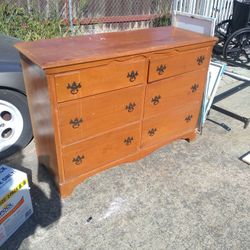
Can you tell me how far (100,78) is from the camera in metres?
2.04

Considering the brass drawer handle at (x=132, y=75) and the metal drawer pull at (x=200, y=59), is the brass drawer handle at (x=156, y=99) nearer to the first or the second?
the brass drawer handle at (x=132, y=75)

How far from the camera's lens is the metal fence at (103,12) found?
5332mm

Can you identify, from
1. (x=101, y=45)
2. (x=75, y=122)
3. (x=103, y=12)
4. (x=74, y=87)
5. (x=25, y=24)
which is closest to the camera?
(x=74, y=87)

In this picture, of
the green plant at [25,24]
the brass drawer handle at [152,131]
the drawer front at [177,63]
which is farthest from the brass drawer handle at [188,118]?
the green plant at [25,24]

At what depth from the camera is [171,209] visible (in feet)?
7.64

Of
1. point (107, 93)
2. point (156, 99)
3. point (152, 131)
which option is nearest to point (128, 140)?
point (152, 131)

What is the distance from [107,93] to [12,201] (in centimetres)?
102

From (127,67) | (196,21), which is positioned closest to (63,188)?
(127,67)

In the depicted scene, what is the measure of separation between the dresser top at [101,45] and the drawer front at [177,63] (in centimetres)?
9

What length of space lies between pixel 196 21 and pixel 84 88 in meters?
1.48

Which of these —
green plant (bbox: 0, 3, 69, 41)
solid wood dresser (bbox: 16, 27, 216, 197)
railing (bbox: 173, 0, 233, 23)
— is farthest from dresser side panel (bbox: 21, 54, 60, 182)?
railing (bbox: 173, 0, 233, 23)

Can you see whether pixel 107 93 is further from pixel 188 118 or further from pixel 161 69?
pixel 188 118

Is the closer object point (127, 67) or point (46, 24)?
point (127, 67)

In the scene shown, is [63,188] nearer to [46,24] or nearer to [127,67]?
[127,67]
